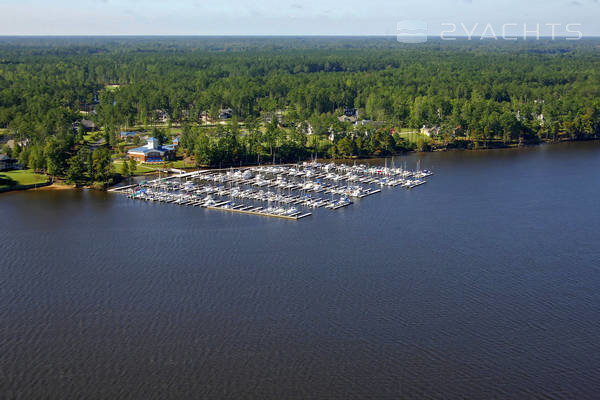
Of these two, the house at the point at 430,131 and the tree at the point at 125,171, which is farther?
the house at the point at 430,131

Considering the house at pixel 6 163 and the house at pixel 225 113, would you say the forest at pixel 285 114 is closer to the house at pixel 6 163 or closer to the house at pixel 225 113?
the house at pixel 225 113

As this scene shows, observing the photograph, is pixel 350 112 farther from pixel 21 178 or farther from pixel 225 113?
pixel 21 178

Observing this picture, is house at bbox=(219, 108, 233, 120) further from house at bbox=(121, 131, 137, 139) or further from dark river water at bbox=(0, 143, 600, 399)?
dark river water at bbox=(0, 143, 600, 399)

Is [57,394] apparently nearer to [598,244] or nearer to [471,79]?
[598,244]

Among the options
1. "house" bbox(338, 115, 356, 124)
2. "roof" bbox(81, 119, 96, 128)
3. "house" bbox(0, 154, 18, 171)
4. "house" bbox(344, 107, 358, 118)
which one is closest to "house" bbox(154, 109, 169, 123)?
"roof" bbox(81, 119, 96, 128)

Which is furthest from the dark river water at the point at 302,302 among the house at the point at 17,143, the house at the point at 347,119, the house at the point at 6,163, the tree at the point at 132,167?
the house at the point at 347,119
